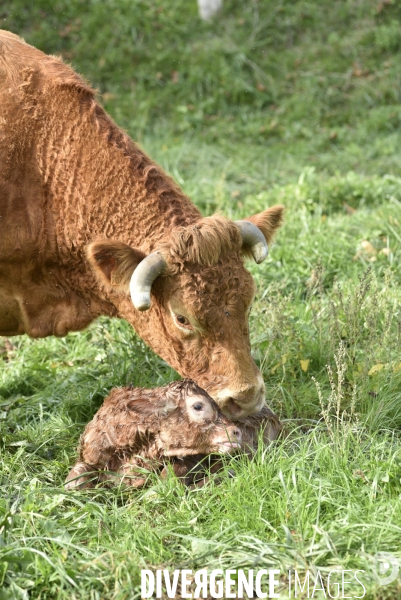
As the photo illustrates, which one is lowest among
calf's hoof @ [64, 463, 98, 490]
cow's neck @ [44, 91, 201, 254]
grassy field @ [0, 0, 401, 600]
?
Result: calf's hoof @ [64, 463, 98, 490]

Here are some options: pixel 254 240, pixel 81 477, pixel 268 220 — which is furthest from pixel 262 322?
pixel 81 477

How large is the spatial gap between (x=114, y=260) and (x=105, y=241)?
0.71 ft

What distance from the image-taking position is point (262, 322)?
23.0 ft

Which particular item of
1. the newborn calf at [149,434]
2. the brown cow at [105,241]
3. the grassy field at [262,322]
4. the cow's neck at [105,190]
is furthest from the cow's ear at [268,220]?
the newborn calf at [149,434]

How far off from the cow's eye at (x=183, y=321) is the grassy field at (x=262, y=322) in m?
0.92

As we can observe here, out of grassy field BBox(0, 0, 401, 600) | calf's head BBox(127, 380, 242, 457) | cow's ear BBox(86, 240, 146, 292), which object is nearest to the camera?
grassy field BBox(0, 0, 401, 600)

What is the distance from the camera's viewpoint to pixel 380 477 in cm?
475

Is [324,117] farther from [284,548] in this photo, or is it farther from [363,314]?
[284,548]

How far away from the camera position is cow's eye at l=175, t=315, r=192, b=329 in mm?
5336

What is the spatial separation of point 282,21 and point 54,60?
991cm

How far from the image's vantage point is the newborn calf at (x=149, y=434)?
4867 millimetres

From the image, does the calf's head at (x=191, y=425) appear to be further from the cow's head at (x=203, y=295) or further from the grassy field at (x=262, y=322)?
the cow's head at (x=203, y=295)

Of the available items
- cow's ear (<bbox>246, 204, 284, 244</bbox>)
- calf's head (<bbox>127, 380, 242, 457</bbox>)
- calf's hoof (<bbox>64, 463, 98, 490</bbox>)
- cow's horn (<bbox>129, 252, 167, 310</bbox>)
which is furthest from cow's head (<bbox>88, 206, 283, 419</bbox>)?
calf's hoof (<bbox>64, 463, 98, 490</bbox>)

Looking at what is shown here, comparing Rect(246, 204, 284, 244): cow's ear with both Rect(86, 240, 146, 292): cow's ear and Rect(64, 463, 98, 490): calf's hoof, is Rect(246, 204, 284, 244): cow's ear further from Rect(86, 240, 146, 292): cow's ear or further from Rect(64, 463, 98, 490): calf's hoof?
Rect(64, 463, 98, 490): calf's hoof
